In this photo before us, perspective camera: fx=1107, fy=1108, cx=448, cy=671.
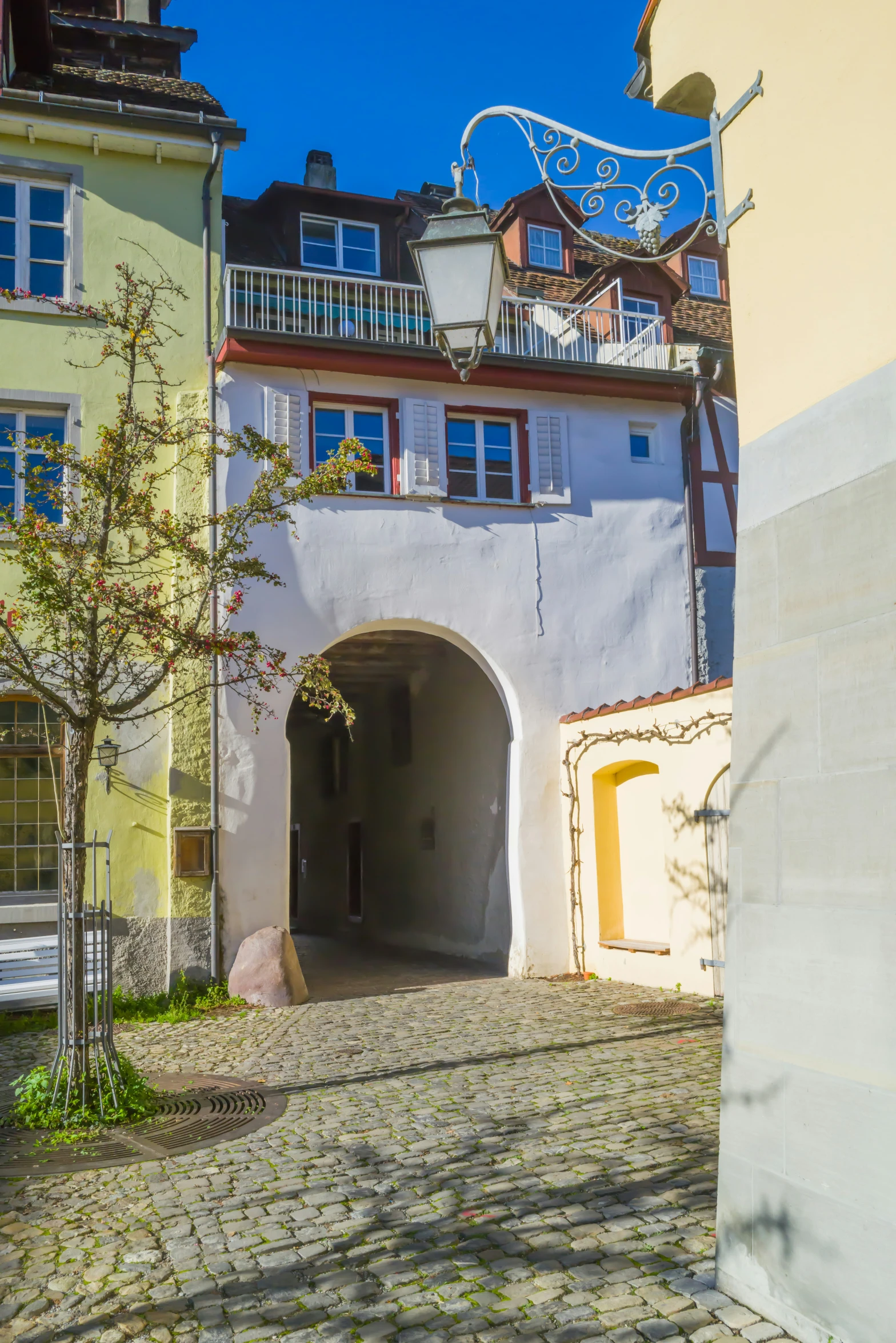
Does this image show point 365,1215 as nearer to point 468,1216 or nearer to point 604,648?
point 468,1216

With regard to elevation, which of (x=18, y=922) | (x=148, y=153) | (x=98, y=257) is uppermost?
(x=148, y=153)

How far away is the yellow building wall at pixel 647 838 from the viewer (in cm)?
992

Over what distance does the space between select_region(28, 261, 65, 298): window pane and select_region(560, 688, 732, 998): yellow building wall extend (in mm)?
7038

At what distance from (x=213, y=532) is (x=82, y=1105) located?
20.0 ft

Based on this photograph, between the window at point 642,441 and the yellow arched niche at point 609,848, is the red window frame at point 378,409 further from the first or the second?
the yellow arched niche at point 609,848

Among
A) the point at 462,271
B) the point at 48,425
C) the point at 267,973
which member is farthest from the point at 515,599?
the point at 462,271

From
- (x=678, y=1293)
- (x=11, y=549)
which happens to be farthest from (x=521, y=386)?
(x=678, y=1293)

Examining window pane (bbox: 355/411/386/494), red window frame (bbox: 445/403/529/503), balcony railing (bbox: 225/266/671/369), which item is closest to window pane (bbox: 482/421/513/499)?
red window frame (bbox: 445/403/529/503)

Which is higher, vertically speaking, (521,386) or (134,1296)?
(521,386)

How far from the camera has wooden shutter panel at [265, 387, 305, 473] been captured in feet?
38.4

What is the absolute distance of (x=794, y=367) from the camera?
140 inches

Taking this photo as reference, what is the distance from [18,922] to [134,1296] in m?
7.20

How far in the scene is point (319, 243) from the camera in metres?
15.9

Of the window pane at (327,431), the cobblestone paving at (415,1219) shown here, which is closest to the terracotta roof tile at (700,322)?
the window pane at (327,431)
